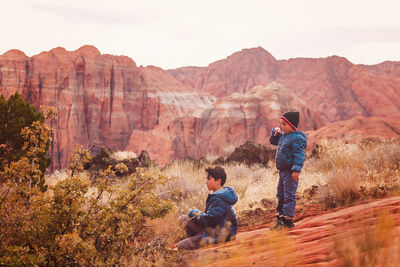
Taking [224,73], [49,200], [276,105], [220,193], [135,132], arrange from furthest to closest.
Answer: [224,73] → [135,132] → [276,105] → [220,193] → [49,200]

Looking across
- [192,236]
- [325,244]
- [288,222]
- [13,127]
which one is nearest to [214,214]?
[192,236]

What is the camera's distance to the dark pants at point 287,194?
4580 mm

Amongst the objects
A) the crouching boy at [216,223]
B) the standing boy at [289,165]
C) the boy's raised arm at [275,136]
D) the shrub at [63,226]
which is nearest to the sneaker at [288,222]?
the standing boy at [289,165]

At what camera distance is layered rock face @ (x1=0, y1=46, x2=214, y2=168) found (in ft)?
164

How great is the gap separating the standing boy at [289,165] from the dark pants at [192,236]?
41.5 inches

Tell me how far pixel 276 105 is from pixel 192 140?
442 inches

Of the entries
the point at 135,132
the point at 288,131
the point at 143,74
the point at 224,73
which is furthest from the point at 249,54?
the point at 288,131

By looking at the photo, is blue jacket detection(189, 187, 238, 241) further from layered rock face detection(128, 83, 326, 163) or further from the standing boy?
layered rock face detection(128, 83, 326, 163)

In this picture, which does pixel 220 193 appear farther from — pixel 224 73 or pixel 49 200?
pixel 224 73

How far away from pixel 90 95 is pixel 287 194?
5386 centimetres

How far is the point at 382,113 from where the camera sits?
193 feet

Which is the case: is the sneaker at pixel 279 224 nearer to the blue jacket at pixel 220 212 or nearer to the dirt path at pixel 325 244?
the dirt path at pixel 325 244

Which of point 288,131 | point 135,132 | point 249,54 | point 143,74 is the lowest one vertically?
point 135,132

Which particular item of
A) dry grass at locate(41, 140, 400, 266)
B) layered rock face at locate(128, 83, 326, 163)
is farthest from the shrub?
layered rock face at locate(128, 83, 326, 163)
